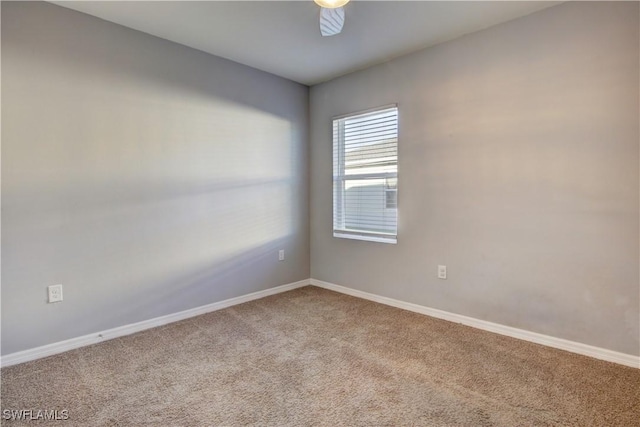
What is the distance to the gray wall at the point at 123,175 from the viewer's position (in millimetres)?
2211

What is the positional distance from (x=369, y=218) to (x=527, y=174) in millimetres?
1498

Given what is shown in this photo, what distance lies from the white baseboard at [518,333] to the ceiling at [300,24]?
233cm

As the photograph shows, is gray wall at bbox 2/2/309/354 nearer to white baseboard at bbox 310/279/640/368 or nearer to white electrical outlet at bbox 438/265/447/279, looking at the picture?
white baseboard at bbox 310/279/640/368

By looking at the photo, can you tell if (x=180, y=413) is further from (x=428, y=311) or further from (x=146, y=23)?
(x=146, y=23)

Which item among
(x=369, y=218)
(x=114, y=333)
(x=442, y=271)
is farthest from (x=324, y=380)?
(x=369, y=218)

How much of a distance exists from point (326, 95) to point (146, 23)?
1.89 meters

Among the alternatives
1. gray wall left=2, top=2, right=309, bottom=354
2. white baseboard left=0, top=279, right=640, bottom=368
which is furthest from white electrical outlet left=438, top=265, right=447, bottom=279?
gray wall left=2, top=2, right=309, bottom=354

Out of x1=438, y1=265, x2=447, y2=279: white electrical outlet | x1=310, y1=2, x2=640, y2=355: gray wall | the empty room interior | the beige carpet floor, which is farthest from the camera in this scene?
x1=438, y1=265, x2=447, y2=279: white electrical outlet

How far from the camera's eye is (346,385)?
6.29 feet

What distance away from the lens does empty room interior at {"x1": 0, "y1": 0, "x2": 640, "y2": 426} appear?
1904 millimetres

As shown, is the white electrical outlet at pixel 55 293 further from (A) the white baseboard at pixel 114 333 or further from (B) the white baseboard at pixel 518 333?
(B) the white baseboard at pixel 518 333

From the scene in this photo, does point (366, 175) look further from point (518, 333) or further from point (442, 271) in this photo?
point (518, 333)

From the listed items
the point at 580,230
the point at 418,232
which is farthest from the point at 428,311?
the point at 580,230

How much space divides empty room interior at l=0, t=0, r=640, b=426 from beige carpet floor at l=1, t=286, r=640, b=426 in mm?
15
